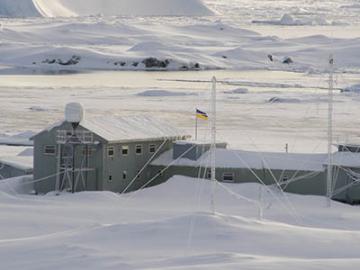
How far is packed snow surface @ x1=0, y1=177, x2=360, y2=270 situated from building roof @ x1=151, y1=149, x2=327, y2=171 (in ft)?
1.60

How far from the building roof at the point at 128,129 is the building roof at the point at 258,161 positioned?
690mm

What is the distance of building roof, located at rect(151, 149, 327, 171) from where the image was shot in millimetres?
25312

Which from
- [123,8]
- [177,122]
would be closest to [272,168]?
[177,122]

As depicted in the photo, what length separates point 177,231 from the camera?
1786 centimetres

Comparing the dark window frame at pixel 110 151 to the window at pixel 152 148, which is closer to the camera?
the dark window frame at pixel 110 151

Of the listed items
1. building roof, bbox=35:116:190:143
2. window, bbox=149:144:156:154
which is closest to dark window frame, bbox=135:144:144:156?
building roof, bbox=35:116:190:143

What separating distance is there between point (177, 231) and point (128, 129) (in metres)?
8.87

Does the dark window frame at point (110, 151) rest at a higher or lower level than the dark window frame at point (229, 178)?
higher

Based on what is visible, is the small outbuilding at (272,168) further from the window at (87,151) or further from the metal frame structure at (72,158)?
the metal frame structure at (72,158)

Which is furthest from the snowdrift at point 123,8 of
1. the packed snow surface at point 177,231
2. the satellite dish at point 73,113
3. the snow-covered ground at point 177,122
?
the packed snow surface at point 177,231

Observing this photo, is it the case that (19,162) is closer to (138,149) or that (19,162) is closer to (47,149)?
(47,149)

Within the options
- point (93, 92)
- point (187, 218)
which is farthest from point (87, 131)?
point (93, 92)

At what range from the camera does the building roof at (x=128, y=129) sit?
25.5 m

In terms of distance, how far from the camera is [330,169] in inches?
936
